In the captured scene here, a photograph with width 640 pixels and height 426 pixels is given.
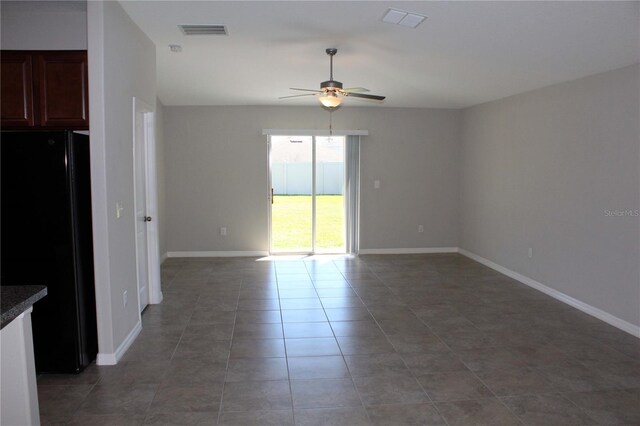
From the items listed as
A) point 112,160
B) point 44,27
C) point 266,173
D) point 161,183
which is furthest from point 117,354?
point 266,173

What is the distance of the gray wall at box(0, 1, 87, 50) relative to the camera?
321 cm

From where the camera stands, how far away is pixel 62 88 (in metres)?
3.22

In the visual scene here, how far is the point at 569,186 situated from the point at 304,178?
154 inches

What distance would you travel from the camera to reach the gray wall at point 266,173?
725cm

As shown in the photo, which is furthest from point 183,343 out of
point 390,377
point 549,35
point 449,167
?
point 449,167

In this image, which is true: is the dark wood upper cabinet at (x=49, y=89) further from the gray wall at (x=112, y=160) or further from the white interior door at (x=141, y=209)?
the white interior door at (x=141, y=209)

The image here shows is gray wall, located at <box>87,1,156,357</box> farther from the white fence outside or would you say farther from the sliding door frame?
the white fence outside

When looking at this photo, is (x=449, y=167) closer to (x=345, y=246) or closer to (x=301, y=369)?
(x=345, y=246)

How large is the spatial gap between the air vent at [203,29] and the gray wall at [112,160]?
41cm

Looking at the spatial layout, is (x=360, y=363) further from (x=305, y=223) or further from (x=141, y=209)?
(x=305, y=223)

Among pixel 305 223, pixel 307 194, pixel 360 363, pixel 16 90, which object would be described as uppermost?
pixel 16 90

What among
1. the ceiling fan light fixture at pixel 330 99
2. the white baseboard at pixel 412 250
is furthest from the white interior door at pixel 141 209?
the white baseboard at pixel 412 250

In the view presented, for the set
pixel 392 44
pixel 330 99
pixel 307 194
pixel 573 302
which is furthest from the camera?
pixel 307 194

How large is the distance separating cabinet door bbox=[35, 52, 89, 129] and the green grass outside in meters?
4.46
